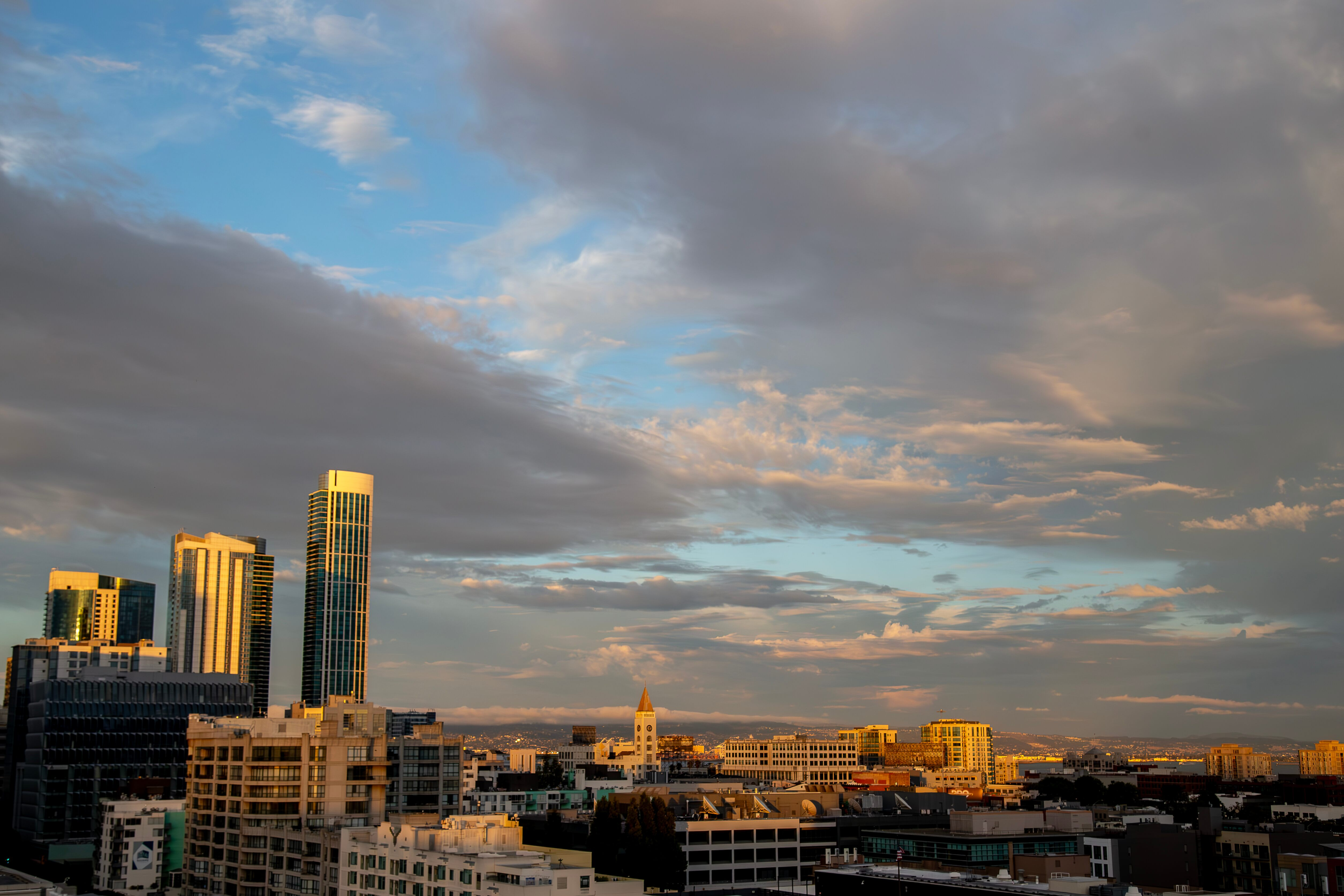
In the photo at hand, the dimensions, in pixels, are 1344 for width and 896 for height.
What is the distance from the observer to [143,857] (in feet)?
639

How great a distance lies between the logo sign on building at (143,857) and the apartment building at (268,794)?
1356 centimetres

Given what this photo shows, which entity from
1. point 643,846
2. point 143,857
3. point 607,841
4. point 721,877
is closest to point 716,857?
point 721,877

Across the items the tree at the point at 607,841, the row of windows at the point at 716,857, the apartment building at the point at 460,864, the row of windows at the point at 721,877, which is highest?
the apartment building at the point at 460,864

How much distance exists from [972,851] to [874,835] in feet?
73.1

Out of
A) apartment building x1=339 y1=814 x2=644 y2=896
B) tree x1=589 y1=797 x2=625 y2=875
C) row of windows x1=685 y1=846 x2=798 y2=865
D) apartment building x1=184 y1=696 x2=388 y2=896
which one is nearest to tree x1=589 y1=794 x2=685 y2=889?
tree x1=589 y1=797 x2=625 y2=875

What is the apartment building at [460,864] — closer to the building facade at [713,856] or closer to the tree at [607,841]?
the tree at [607,841]

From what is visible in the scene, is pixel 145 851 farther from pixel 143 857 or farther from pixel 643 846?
pixel 643 846

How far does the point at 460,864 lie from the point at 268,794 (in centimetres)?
6623

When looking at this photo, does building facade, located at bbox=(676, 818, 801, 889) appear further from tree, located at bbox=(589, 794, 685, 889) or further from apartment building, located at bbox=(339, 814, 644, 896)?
apartment building, located at bbox=(339, 814, 644, 896)

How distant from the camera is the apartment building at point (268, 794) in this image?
16888 cm

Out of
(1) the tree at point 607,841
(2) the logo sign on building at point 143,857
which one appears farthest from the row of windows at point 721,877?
(2) the logo sign on building at point 143,857

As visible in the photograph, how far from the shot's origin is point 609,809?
190000 mm

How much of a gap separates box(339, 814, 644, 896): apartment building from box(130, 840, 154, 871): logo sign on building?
205 feet

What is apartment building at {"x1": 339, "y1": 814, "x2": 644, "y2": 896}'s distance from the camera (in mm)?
115438
